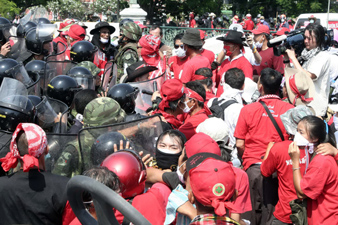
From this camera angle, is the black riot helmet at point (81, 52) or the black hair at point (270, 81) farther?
the black riot helmet at point (81, 52)

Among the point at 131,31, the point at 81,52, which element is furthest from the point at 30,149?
the point at 131,31

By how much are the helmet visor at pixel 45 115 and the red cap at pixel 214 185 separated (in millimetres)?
2465

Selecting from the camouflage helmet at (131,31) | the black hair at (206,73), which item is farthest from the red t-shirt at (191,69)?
the camouflage helmet at (131,31)

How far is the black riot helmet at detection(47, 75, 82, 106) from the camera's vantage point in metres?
5.68

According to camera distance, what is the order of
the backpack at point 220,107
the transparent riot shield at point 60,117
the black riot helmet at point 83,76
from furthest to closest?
the black riot helmet at point 83,76
the backpack at point 220,107
the transparent riot shield at point 60,117

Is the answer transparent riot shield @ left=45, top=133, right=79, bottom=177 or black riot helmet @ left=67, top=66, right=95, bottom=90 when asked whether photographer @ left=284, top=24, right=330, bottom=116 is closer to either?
black riot helmet @ left=67, top=66, right=95, bottom=90

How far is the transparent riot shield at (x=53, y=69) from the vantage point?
6777 mm

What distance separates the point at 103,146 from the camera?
3605 mm

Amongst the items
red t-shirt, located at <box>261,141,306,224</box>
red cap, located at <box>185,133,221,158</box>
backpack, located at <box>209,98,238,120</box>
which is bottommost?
red t-shirt, located at <box>261,141,306,224</box>

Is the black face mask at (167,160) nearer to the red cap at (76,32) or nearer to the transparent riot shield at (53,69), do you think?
the transparent riot shield at (53,69)

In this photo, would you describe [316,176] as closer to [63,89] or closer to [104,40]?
[63,89]

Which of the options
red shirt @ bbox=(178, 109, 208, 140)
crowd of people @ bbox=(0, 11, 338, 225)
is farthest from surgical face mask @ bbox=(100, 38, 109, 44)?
red shirt @ bbox=(178, 109, 208, 140)

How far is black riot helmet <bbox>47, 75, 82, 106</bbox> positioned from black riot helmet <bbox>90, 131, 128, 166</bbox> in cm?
219

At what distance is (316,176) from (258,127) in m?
1.08
